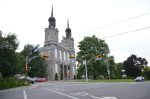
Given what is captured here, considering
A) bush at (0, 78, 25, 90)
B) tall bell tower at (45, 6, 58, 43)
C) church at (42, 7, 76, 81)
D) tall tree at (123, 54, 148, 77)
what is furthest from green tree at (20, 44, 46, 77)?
bush at (0, 78, 25, 90)

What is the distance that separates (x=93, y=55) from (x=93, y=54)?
0.58 meters

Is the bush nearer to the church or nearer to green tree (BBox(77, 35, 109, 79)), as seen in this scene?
green tree (BBox(77, 35, 109, 79))

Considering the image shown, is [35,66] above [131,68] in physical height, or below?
above

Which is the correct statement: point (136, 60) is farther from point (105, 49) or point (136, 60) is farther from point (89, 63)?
point (89, 63)

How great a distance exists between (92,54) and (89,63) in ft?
12.5

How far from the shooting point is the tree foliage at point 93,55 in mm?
65938

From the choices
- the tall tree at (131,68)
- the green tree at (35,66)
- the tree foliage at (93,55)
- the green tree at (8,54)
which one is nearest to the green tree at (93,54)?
the tree foliage at (93,55)

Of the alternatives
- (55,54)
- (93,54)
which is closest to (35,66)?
(55,54)

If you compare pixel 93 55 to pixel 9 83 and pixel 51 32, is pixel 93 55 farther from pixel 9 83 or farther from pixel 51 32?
pixel 9 83

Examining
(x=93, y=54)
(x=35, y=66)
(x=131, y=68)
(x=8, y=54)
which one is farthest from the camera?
(x=131, y=68)

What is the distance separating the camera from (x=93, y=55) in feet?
221

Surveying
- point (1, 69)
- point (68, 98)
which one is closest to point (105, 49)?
point (1, 69)

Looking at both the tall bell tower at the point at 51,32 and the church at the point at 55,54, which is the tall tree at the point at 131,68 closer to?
the church at the point at 55,54

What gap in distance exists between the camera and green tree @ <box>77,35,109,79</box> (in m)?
65.9
